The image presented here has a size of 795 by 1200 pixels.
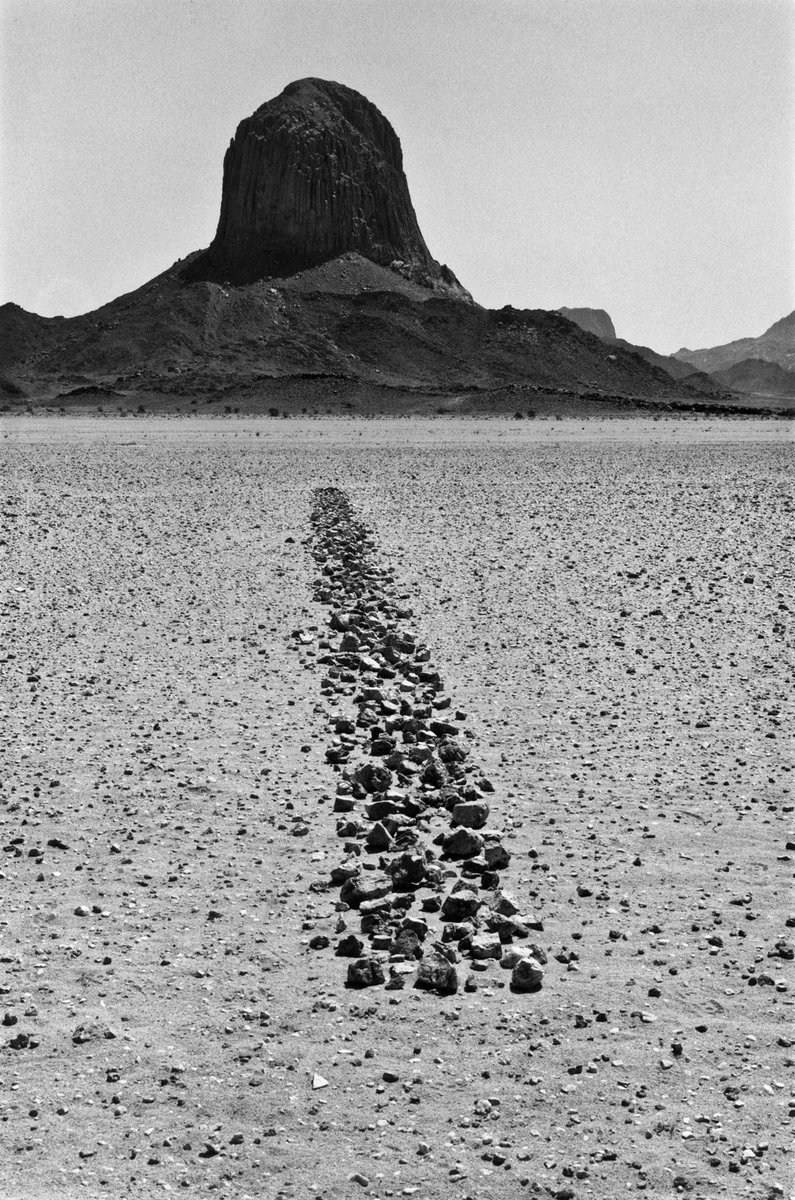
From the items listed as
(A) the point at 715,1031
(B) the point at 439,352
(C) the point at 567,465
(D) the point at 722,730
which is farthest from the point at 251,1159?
(B) the point at 439,352

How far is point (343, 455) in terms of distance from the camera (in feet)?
143

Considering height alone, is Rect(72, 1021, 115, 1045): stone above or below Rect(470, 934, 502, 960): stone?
below

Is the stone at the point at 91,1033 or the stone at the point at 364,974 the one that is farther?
the stone at the point at 364,974

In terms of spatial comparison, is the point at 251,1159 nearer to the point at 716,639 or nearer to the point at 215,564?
the point at 716,639

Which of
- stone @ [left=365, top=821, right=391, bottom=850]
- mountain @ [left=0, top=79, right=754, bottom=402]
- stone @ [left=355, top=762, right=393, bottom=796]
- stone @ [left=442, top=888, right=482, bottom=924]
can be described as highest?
mountain @ [left=0, top=79, right=754, bottom=402]

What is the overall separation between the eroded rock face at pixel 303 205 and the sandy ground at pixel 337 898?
16761 centimetres

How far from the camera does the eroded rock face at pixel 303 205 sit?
181125 millimetres

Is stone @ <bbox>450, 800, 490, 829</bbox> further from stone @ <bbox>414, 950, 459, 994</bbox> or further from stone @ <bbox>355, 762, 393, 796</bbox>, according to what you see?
stone @ <bbox>414, 950, 459, 994</bbox>

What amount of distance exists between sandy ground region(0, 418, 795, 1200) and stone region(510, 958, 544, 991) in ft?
0.16

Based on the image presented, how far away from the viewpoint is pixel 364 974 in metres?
5.69

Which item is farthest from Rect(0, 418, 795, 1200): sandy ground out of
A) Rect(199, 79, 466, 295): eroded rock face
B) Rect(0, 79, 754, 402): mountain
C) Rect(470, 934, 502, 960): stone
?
Rect(199, 79, 466, 295): eroded rock face

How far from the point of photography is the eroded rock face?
181125 millimetres

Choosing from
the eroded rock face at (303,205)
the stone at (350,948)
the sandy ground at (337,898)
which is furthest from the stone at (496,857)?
the eroded rock face at (303,205)

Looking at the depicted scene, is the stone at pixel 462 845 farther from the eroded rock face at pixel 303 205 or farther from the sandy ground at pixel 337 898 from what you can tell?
the eroded rock face at pixel 303 205
